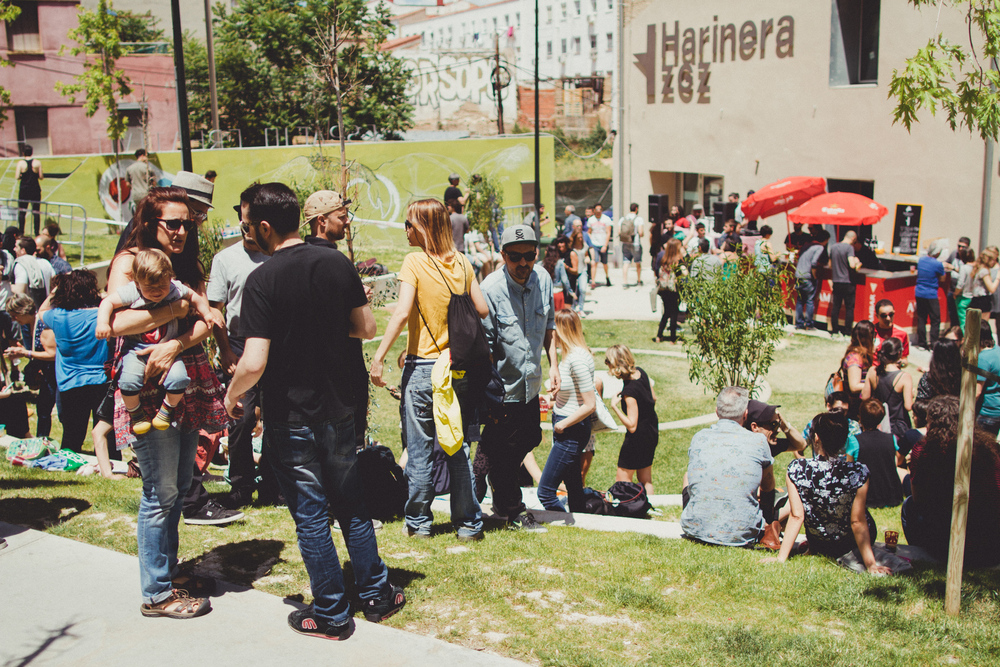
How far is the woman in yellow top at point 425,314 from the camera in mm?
4832

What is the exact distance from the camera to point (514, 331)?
17.5 feet

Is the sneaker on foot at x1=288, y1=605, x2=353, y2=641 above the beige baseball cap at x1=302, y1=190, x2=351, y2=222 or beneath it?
beneath

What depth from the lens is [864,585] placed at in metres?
4.55

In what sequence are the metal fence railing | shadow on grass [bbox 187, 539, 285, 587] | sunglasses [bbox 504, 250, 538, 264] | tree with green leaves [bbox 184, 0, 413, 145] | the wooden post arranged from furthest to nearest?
tree with green leaves [bbox 184, 0, 413, 145] → the metal fence railing → sunglasses [bbox 504, 250, 538, 264] → shadow on grass [bbox 187, 539, 285, 587] → the wooden post

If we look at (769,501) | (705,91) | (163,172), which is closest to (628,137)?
(705,91)

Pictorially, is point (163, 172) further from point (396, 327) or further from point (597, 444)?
point (396, 327)

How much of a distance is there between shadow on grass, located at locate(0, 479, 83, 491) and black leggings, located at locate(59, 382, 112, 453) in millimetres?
1043

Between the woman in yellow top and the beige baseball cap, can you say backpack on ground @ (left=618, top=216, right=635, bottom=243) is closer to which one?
the woman in yellow top

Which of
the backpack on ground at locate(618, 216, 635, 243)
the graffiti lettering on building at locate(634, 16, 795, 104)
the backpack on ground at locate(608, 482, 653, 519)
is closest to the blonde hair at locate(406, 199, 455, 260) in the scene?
the backpack on ground at locate(608, 482, 653, 519)

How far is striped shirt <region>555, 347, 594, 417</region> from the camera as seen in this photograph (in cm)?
667

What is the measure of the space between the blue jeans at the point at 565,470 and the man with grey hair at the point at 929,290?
31.9 ft

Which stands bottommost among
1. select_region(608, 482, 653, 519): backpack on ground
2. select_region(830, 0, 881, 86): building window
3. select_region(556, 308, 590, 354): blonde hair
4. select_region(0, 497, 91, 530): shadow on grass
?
select_region(608, 482, 653, 519): backpack on ground

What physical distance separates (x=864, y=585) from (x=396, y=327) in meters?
2.77

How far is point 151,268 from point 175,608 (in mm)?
1460
